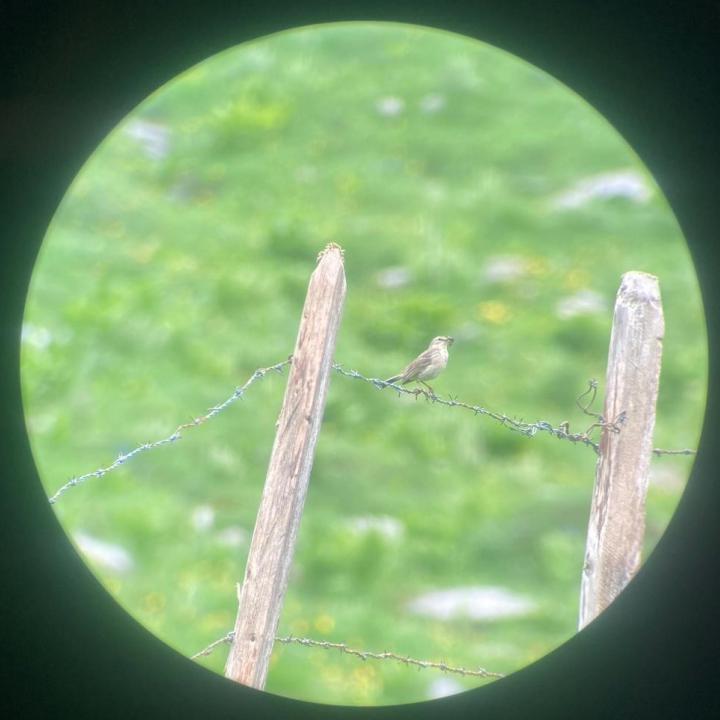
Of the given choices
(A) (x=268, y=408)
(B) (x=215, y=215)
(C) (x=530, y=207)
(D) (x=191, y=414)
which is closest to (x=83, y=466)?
(D) (x=191, y=414)

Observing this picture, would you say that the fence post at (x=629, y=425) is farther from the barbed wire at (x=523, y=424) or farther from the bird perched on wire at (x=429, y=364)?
the bird perched on wire at (x=429, y=364)

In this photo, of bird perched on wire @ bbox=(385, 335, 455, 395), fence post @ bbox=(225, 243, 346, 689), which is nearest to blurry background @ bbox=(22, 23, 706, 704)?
bird perched on wire @ bbox=(385, 335, 455, 395)

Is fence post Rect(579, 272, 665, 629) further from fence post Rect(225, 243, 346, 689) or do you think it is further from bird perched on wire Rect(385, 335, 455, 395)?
fence post Rect(225, 243, 346, 689)

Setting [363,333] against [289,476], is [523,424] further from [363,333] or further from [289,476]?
[363,333]

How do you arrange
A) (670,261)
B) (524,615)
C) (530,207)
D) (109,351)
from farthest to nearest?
(530,207) < (109,351) < (670,261) < (524,615)

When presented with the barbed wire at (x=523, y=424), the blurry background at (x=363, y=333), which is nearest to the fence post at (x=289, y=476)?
the barbed wire at (x=523, y=424)

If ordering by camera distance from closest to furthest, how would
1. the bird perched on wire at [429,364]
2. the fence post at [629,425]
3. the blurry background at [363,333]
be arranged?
the fence post at [629,425], the bird perched on wire at [429,364], the blurry background at [363,333]

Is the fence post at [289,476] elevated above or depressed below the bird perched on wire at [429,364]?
below

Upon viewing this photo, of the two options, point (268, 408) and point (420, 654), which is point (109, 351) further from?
point (420, 654)
